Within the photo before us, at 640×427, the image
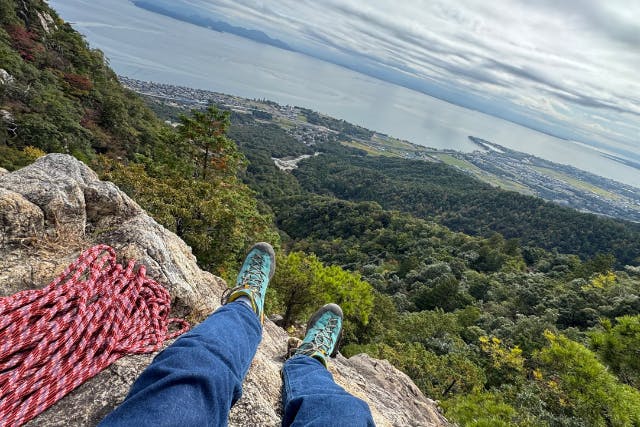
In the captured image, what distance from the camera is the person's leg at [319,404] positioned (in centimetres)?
199

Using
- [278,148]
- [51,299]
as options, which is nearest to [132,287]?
[51,299]

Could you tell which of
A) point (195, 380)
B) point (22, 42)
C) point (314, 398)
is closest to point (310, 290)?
point (314, 398)

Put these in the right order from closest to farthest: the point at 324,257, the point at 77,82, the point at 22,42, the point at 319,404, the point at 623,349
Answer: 1. the point at 319,404
2. the point at 623,349
3. the point at 22,42
4. the point at 77,82
5. the point at 324,257

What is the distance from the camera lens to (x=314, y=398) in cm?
221

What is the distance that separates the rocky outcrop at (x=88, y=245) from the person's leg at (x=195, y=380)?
1.45ft

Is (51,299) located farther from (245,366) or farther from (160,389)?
(245,366)

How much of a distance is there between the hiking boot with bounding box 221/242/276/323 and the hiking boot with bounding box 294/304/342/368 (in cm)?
55

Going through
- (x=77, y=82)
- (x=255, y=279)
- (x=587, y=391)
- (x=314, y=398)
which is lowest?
(x=77, y=82)

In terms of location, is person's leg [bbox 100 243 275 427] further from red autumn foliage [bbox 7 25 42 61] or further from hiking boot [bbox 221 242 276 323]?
red autumn foliage [bbox 7 25 42 61]

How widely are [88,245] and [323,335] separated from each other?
251 centimetres

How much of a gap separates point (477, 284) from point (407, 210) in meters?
57.9

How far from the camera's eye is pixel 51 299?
2014 millimetres

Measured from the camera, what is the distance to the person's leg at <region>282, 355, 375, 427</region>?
199cm

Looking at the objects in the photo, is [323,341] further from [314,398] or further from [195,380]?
[195,380]
